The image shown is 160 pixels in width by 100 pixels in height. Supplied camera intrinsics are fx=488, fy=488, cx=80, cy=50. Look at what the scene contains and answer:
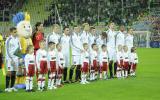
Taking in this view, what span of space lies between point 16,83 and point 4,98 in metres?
2.17

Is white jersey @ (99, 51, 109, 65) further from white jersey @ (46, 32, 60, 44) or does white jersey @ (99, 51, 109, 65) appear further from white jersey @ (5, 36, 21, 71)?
white jersey @ (5, 36, 21, 71)

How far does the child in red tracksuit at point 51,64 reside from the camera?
15344 millimetres

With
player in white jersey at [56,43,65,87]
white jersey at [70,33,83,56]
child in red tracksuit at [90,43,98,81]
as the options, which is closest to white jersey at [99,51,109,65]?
child in red tracksuit at [90,43,98,81]

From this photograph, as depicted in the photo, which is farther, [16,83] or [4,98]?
[16,83]

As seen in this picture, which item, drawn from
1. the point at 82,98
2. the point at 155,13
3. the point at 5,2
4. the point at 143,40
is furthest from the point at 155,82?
the point at 5,2

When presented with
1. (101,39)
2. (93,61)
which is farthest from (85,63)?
(101,39)

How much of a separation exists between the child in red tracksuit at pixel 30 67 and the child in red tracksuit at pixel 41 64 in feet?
0.75

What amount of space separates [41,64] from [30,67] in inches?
15.6

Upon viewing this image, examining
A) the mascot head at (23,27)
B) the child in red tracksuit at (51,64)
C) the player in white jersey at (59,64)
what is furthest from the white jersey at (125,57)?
the mascot head at (23,27)

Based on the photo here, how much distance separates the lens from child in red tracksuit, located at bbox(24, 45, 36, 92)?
48.3 ft

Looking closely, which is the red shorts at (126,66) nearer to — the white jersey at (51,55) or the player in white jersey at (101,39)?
the player in white jersey at (101,39)

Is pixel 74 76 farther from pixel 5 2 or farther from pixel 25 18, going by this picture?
pixel 5 2

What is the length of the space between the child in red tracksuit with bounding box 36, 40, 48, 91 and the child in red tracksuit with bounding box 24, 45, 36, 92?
23cm

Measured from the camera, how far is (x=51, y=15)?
39438mm
